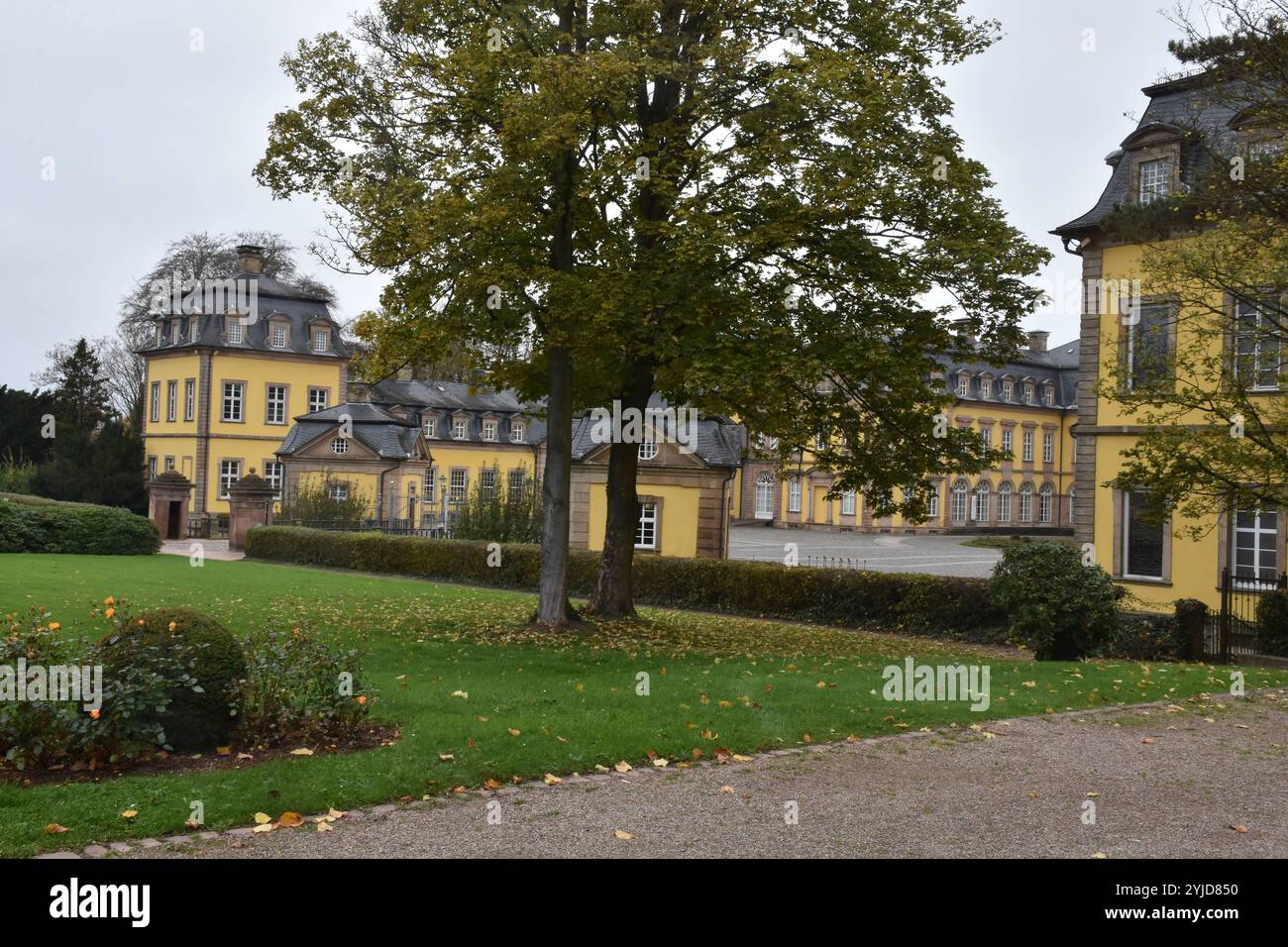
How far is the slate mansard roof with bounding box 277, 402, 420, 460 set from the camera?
4625 cm

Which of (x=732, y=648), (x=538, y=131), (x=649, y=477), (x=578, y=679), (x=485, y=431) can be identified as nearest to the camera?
(x=578, y=679)

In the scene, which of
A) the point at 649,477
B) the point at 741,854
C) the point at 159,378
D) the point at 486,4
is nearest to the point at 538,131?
the point at 486,4

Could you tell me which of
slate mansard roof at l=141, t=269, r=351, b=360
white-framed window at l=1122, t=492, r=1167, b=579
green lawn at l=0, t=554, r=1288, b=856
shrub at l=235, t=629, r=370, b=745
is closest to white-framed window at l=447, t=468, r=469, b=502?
slate mansard roof at l=141, t=269, r=351, b=360

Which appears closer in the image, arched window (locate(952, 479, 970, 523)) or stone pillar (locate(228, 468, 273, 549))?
stone pillar (locate(228, 468, 273, 549))

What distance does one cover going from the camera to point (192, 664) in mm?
7777

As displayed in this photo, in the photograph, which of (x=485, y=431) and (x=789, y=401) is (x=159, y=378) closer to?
(x=485, y=431)

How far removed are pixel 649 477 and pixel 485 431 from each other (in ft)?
98.1

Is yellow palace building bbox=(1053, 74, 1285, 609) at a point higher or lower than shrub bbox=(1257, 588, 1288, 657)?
higher

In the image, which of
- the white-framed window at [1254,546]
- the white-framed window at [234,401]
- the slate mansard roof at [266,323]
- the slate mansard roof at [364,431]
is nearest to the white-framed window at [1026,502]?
the slate mansard roof at [364,431]

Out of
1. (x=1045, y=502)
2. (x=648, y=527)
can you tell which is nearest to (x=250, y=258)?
(x=648, y=527)

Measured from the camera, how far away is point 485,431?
200ft

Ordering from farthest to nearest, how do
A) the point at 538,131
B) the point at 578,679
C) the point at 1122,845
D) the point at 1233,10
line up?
the point at 1233,10 → the point at 538,131 → the point at 578,679 → the point at 1122,845

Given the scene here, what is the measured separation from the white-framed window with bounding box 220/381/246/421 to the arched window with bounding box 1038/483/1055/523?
4330 cm

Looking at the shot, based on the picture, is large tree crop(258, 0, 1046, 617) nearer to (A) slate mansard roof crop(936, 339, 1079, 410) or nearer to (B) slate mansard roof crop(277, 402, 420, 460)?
(B) slate mansard roof crop(277, 402, 420, 460)
